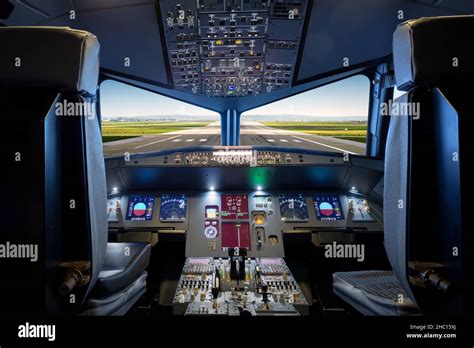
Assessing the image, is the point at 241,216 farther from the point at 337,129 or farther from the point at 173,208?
the point at 337,129

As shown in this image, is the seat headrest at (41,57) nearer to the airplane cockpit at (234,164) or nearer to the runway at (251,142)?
the airplane cockpit at (234,164)

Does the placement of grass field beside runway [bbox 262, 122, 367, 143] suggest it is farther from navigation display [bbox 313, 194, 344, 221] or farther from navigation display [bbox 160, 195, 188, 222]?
navigation display [bbox 160, 195, 188, 222]

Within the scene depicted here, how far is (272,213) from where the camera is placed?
9.99 feet

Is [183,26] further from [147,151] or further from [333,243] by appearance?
[333,243]

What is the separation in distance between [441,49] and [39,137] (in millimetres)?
1206

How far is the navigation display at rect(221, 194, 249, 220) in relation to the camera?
3.03m

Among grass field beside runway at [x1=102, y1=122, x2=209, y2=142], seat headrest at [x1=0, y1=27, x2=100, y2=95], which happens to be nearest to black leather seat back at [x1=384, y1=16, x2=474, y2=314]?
seat headrest at [x1=0, y1=27, x2=100, y2=95]

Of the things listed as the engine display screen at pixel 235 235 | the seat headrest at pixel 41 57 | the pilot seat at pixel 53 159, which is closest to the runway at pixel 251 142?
the engine display screen at pixel 235 235

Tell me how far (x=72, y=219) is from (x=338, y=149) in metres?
2.46

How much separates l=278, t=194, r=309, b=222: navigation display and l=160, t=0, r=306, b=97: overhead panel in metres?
1.04

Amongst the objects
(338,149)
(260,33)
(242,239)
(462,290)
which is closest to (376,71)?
(338,149)

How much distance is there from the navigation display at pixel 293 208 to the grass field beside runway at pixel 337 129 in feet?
2.18

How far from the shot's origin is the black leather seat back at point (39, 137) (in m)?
1.00

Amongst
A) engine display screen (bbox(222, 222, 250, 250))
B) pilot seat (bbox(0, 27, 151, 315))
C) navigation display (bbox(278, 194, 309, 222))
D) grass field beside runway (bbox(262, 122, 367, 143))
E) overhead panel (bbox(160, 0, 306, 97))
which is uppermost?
overhead panel (bbox(160, 0, 306, 97))
